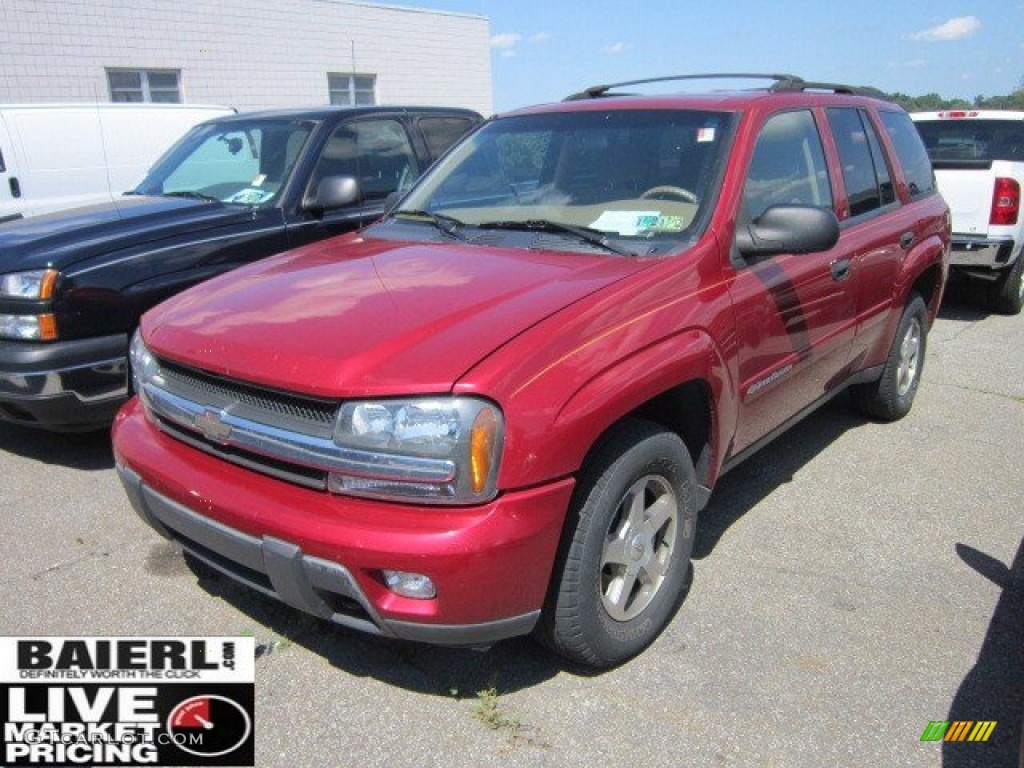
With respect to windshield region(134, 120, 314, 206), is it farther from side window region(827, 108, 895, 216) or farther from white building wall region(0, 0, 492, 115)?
white building wall region(0, 0, 492, 115)

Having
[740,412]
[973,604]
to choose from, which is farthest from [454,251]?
[973,604]

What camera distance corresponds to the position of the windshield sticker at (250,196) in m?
5.05

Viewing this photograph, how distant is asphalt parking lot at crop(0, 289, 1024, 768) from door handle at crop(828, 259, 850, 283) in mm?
1083

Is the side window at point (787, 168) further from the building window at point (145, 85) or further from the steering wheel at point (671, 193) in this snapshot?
the building window at point (145, 85)

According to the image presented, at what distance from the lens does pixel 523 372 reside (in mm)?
2270

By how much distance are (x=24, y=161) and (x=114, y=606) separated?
710 centimetres

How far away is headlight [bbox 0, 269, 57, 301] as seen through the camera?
3.98 m

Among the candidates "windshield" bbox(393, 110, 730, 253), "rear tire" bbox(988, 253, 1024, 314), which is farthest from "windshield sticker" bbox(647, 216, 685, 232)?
"rear tire" bbox(988, 253, 1024, 314)

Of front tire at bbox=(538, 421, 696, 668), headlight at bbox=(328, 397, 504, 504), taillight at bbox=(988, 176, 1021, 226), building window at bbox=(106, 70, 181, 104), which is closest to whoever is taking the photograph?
headlight at bbox=(328, 397, 504, 504)

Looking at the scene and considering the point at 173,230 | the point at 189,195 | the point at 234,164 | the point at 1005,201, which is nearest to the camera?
the point at 173,230

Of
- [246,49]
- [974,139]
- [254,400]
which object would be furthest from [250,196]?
[246,49]

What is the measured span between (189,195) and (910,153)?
14.3ft

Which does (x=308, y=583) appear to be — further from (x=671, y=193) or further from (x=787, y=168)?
(x=787, y=168)

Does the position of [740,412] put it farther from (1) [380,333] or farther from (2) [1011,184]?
(2) [1011,184]
